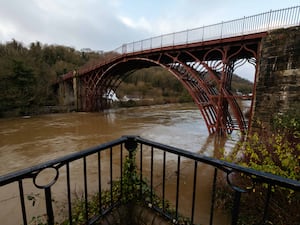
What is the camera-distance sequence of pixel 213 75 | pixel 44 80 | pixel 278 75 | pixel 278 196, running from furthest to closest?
1. pixel 44 80
2. pixel 213 75
3. pixel 278 75
4. pixel 278 196

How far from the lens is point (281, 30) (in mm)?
5945

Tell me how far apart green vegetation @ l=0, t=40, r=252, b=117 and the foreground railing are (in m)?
13.4

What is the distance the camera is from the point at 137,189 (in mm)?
2162

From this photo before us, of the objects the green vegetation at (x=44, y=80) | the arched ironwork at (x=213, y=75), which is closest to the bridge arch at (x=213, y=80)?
the arched ironwork at (x=213, y=75)

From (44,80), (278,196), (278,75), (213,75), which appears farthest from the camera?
(44,80)

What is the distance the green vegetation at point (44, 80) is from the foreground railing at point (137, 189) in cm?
1337

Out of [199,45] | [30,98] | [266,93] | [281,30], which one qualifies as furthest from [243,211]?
[30,98]

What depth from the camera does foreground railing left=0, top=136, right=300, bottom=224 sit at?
1.21 m

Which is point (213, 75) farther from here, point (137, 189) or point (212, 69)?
→ point (137, 189)

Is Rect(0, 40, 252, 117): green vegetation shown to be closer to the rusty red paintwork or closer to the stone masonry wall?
the rusty red paintwork

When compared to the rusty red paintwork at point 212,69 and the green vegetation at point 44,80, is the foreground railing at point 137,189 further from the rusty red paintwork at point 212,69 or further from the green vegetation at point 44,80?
the green vegetation at point 44,80

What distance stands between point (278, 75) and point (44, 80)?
21.5 meters

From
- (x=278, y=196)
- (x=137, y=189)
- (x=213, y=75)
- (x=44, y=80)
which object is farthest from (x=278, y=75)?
(x=44, y=80)

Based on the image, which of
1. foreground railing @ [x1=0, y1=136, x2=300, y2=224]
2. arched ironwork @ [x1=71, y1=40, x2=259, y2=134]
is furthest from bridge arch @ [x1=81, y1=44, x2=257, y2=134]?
foreground railing @ [x1=0, y1=136, x2=300, y2=224]
